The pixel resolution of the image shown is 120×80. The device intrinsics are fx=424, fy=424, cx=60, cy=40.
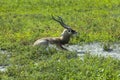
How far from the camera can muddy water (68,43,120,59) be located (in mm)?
12562

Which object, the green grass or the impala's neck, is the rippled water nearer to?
the impala's neck

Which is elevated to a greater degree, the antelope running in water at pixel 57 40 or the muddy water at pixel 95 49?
the antelope running in water at pixel 57 40

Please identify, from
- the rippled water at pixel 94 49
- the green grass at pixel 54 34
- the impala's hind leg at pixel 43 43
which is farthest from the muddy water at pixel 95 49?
the impala's hind leg at pixel 43 43

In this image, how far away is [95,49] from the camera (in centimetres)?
1328

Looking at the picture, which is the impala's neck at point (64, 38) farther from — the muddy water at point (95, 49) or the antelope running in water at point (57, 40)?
the muddy water at point (95, 49)

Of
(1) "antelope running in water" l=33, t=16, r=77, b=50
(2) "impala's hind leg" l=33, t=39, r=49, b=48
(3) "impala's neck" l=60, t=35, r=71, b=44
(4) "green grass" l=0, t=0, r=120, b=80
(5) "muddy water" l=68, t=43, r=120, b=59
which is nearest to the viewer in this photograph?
(4) "green grass" l=0, t=0, r=120, b=80

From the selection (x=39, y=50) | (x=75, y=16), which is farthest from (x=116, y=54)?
(x=75, y=16)

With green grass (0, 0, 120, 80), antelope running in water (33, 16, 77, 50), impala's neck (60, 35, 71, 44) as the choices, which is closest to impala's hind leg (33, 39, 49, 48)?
antelope running in water (33, 16, 77, 50)

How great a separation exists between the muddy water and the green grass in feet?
1.82

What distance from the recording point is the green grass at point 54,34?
32.4 feet

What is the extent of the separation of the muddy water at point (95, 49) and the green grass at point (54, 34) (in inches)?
21.8

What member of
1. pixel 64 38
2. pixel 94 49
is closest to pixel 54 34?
pixel 64 38

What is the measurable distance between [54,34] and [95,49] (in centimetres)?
261

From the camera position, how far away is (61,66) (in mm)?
10289
